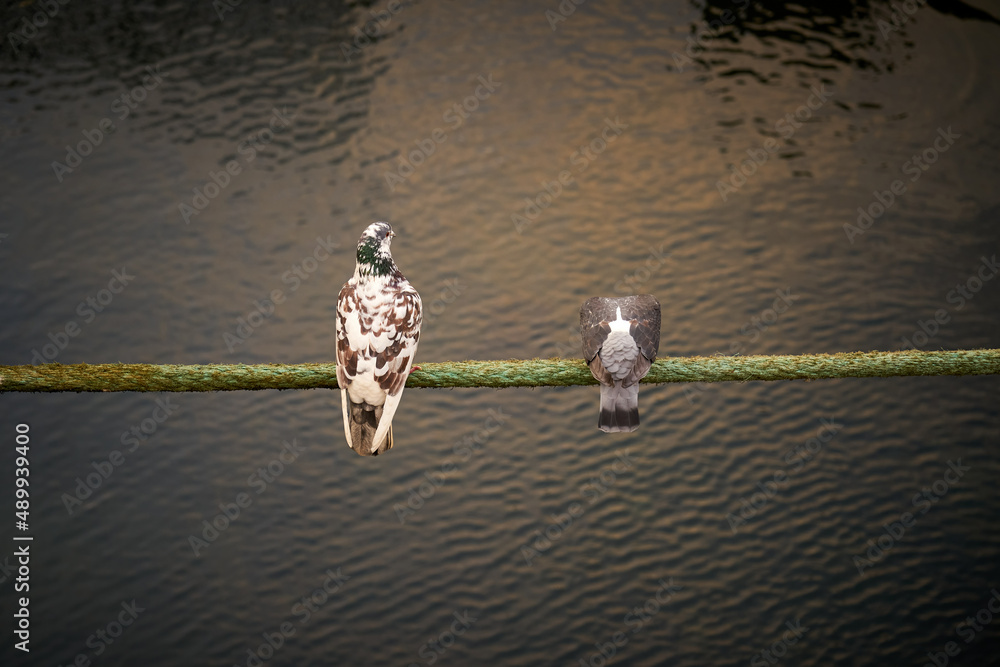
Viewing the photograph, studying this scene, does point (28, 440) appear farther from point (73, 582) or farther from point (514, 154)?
point (514, 154)

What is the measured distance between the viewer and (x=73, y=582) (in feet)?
10.7

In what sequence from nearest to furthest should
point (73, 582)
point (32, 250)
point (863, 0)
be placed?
point (73, 582) < point (32, 250) < point (863, 0)

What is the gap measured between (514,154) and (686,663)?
2373mm

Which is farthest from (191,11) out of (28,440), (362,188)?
(28,440)
